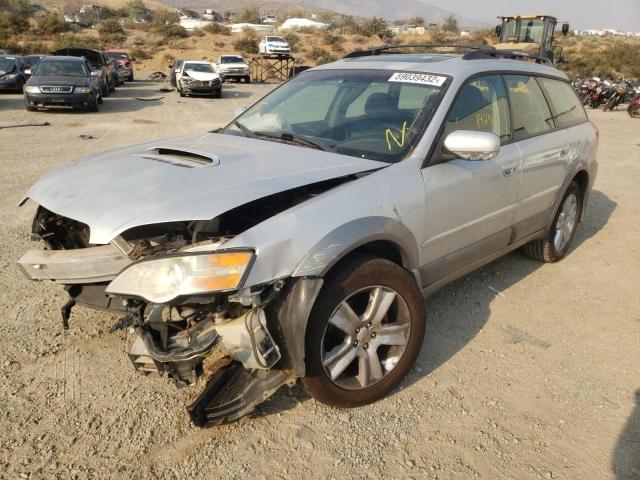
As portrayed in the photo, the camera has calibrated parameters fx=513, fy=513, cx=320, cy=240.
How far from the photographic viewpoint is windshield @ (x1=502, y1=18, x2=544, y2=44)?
18.3 m

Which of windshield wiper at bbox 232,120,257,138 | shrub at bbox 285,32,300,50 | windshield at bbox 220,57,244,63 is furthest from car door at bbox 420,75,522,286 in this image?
shrub at bbox 285,32,300,50

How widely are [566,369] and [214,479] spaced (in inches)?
85.6

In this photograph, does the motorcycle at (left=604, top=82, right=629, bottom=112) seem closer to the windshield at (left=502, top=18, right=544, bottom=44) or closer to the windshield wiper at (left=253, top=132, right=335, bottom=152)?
the windshield at (left=502, top=18, right=544, bottom=44)

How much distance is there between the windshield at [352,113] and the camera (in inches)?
119

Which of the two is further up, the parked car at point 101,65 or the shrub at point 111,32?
the shrub at point 111,32

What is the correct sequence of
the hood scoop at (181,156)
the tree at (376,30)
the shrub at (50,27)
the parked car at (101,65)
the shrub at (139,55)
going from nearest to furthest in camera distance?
1. the hood scoop at (181,156)
2. the parked car at (101,65)
3. the shrub at (139,55)
4. the shrub at (50,27)
5. the tree at (376,30)

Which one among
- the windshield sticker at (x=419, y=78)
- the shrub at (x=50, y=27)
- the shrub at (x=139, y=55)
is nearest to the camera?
the windshield sticker at (x=419, y=78)

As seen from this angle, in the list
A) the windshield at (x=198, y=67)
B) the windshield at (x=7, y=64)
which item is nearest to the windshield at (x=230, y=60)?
the windshield at (x=198, y=67)

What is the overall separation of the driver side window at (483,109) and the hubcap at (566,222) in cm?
138

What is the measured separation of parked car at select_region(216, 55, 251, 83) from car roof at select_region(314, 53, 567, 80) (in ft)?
78.5

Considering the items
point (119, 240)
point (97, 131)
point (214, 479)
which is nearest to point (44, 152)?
point (97, 131)

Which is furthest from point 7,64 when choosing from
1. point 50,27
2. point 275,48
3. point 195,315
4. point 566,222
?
point 50,27

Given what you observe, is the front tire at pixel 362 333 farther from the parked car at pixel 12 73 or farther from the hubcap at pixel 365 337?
the parked car at pixel 12 73

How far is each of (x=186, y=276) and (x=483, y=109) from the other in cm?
237
